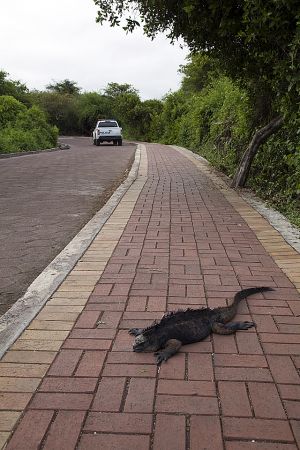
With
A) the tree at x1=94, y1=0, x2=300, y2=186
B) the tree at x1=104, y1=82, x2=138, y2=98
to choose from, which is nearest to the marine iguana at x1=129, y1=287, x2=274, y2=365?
the tree at x1=94, y1=0, x2=300, y2=186

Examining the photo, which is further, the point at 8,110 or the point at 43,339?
the point at 8,110

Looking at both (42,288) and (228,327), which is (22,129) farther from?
(228,327)

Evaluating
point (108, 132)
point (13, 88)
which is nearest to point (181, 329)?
point (108, 132)

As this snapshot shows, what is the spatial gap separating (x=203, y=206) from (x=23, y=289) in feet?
13.8

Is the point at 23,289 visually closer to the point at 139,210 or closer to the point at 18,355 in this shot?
the point at 18,355

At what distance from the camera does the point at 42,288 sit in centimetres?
397

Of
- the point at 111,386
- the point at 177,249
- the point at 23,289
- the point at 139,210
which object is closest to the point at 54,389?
the point at 111,386

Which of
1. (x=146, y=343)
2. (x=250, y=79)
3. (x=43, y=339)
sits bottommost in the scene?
(x=43, y=339)

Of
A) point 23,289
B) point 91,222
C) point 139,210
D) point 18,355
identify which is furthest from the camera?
point 139,210

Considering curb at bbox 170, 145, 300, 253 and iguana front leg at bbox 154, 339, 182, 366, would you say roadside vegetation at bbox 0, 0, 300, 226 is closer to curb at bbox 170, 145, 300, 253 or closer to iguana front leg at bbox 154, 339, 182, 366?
curb at bbox 170, 145, 300, 253

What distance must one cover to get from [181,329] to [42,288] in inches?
58.3

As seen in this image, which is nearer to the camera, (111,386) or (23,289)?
(111,386)

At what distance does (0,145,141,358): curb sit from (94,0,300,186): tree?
324 centimetres

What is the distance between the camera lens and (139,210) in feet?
24.1
